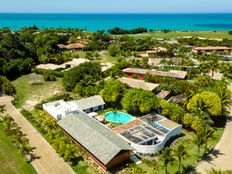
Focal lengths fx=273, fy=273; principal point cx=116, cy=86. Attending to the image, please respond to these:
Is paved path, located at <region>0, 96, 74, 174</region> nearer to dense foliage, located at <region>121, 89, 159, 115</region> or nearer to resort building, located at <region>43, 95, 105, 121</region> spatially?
resort building, located at <region>43, 95, 105, 121</region>

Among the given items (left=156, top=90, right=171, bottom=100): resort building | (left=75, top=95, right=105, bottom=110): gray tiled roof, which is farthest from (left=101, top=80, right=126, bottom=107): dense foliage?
(left=156, top=90, right=171, bottom=100): resort building

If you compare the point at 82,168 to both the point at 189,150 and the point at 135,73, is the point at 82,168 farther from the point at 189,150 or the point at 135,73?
the point at 135,73

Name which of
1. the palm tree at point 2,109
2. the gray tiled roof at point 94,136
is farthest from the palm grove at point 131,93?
the palm tree at point 2,109

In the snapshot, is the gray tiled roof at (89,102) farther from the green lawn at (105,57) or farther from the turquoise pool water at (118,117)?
the green lawn at (105,57)

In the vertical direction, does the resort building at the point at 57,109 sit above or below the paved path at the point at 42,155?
above

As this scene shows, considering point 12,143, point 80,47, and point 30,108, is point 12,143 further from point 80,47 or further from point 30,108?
point 80,47

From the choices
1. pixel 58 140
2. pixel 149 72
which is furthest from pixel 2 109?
pixel 149 72

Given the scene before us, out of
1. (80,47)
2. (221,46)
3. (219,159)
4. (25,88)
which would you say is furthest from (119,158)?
(221,46)
